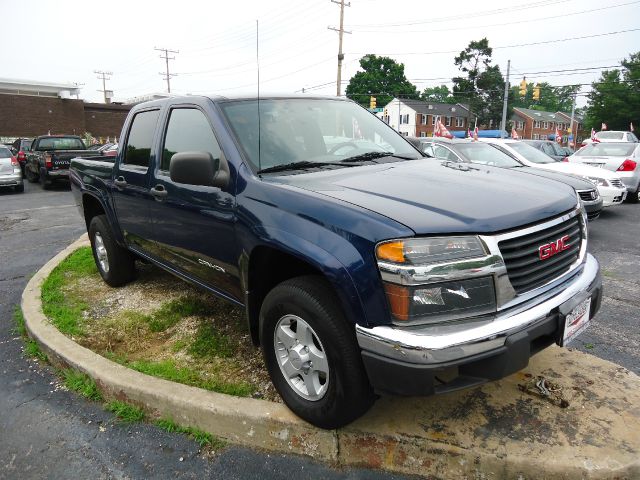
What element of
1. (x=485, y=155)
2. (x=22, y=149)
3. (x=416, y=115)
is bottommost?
(x=22, y=149)

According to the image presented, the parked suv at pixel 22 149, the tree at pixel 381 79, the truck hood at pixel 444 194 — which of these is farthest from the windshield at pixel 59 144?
the tree at pixel 381 79

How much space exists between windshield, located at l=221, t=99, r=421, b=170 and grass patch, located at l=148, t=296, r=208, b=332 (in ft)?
6.07

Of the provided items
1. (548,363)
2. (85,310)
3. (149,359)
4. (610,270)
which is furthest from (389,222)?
(610,270)

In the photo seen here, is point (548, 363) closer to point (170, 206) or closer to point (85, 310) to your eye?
point (170, 206)

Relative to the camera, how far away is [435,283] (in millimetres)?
2088

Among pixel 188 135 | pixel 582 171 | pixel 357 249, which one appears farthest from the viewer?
pixel 582 171

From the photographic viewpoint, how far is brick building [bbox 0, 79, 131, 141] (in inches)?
1367

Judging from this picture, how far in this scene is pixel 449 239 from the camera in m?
2.12

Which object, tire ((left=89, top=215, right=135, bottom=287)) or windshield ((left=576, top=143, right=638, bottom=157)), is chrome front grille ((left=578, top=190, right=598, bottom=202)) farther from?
tire ((left=89, top=215, right=135, bottom=287))

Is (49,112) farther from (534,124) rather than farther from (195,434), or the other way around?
(534,124)

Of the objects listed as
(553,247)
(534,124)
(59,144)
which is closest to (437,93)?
(534,124)

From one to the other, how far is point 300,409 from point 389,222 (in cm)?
118

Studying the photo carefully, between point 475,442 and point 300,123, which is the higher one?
point 300,123

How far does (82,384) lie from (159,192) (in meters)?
1.44
